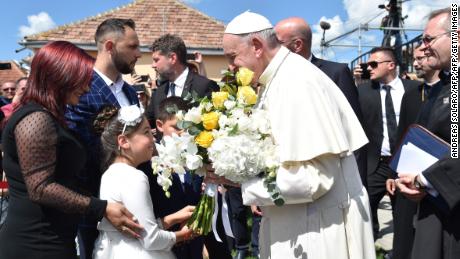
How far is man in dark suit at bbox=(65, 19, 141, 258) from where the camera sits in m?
3.18

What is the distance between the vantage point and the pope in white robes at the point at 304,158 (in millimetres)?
2225

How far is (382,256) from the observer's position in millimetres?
5633

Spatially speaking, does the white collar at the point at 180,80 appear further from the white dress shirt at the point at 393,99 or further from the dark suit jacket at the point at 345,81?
the white dress shirt at the point at 393,99

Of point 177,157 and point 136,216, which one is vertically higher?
point 177,157

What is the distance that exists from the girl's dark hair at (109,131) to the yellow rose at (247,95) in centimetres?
79

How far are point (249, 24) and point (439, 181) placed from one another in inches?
59.5

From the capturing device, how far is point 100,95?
3445mm

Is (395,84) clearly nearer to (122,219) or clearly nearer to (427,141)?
(427,141)

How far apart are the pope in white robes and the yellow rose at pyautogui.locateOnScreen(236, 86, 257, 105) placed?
3.0 inches

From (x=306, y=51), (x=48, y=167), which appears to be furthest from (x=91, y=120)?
(x=306, y=51)

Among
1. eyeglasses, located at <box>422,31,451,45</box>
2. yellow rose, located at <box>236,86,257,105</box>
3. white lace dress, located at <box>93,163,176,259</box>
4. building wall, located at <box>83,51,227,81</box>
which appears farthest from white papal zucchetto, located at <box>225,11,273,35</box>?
building wall, located at <box>83,51,227,81</box>

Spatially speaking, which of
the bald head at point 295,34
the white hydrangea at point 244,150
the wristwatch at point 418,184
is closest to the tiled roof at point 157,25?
the bald head at point 295,34

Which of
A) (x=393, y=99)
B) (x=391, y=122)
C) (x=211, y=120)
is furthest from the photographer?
(x=393, y=99)

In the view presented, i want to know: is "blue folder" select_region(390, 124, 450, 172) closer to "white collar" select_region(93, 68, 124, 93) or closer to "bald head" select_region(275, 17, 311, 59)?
"bald head" select_region(275, 17, 311, 59)
